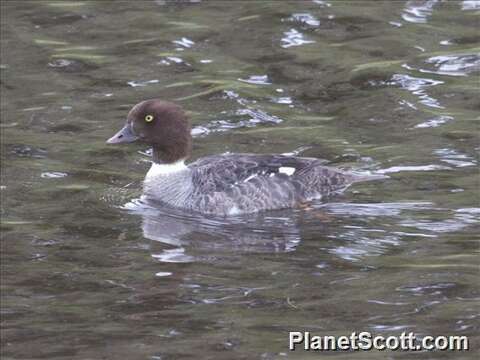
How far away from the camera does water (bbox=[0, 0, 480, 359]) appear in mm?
9547

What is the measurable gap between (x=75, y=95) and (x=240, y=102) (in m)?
2.04

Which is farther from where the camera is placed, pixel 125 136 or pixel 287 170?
pixel 125 136

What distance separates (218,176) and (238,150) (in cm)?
153

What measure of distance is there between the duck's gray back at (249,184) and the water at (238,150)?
0.67 feet

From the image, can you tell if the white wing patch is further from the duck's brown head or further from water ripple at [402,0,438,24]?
water ripple at [402,0,438,24]

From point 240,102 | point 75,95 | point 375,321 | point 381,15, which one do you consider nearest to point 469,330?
point 375,321

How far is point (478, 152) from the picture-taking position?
1339 centimetres

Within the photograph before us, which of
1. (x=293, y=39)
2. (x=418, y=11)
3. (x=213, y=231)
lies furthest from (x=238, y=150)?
(x=418, y=11)

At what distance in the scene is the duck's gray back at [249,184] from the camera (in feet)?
41.4

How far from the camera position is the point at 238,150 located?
46.5ft

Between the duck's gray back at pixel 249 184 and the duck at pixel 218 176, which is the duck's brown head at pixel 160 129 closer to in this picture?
the duck at pixel 218 176

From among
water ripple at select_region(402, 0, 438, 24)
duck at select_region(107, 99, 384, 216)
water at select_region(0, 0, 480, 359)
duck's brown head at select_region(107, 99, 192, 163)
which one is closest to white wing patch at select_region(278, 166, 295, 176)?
duck at select_region(107, 99, 384, 216)

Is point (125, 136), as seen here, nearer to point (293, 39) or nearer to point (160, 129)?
point (160, 129)

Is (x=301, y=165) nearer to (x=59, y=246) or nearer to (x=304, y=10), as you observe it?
(x=59, y=246)
